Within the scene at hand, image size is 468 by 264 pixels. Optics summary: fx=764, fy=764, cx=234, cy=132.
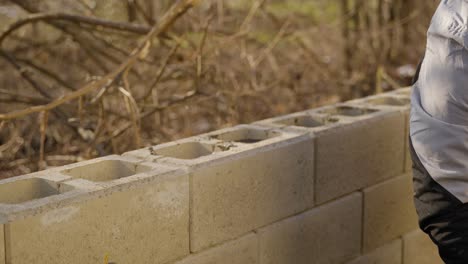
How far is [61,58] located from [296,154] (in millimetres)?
3945

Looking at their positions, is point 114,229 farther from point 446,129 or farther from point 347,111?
point 347,111

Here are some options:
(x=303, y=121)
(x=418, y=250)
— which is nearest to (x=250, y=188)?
(x=303, y=121)

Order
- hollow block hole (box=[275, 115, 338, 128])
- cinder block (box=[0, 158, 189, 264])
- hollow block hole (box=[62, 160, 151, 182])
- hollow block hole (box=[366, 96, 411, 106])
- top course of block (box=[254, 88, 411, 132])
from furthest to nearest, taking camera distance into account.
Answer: hollow block hole (box=[366, 96, 411, 106])
hollow block hole (box=[275, 115, 338, 128])
top course of block (box=[254, 88, 411, 132])
hollow block hole (box=[62, 160, 151, 182])
cinder block (box=[0, 158, 189, 264])

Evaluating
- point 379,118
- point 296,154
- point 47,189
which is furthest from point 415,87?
point 47,189

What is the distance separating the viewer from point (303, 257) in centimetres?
343

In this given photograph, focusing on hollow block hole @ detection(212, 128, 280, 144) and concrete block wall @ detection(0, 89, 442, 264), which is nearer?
concrete block wall @ detection(0, 89, 442, 264)

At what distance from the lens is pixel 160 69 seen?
4.71m

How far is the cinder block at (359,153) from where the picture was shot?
139 inches

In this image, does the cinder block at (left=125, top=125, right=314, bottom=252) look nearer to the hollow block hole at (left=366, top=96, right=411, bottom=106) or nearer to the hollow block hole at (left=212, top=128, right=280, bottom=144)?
the hollow block hole at (left=212, top=128, right=280, bottom=144)

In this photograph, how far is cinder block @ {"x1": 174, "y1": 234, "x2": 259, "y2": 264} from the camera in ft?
9.51

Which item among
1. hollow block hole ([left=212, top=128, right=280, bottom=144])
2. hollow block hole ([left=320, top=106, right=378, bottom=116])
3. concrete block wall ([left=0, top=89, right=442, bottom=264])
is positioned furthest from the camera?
hollow block hole ([left=320, top=106, right=378, bottom=116])

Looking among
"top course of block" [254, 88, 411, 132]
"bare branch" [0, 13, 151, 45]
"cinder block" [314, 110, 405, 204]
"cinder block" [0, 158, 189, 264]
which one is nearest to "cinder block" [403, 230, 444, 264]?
"cinder block" [314, 110, 405, 204]

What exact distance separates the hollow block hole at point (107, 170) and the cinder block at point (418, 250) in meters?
1.81

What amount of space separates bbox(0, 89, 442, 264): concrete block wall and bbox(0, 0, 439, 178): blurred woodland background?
0.87 m
